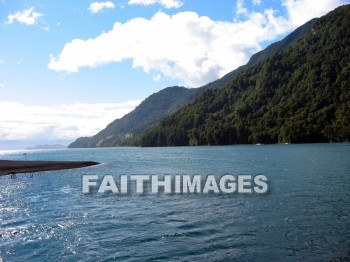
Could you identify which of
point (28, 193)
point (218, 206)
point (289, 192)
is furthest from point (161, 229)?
point (28, 193)

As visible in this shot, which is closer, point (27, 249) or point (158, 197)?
point (27, 249)

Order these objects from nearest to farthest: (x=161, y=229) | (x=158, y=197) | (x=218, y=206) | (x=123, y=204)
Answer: (x=161, y=229)
(x=218, y=206)
(x=123, y=204)
(x=158, y=197)

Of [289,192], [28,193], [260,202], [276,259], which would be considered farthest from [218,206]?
[28,193]

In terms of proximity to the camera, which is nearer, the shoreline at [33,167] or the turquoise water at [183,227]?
the turquoise water at [183,227]

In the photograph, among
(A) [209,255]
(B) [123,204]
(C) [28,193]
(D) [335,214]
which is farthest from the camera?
(C) [28,193]

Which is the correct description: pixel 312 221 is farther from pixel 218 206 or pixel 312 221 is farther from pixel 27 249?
pixel 27 249

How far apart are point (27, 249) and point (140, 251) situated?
8252mm

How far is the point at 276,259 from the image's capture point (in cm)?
2108

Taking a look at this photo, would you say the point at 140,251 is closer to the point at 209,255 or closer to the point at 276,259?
the point at 209,255

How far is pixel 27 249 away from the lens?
25031 millimetres

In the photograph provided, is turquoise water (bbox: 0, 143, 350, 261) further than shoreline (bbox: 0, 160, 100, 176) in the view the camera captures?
→ No

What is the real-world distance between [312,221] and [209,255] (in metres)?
11.9

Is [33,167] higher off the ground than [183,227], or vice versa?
[33,167]

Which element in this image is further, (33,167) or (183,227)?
(33,167)
